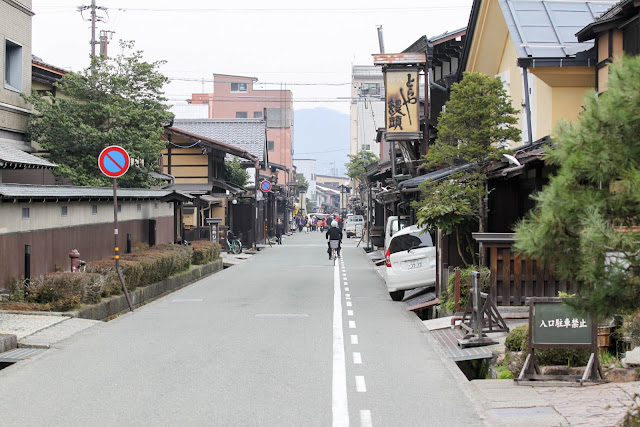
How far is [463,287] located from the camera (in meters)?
13.9

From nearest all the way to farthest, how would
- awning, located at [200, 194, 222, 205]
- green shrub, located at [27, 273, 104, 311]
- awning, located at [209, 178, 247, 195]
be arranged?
1. green shrub, located at [27, 273, 104, 311]
2. awning, located at [200, 194, 222, 205]
3. awning, located at [209, 178, 247, 195]

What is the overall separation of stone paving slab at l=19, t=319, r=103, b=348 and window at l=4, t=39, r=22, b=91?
11220mm

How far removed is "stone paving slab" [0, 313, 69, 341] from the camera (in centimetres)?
1132

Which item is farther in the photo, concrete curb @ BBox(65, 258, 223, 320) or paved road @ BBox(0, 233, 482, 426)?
concrete curb @ BBox(65, 258, 223, 320)

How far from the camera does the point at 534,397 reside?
301 inches

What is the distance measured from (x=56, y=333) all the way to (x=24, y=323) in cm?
84

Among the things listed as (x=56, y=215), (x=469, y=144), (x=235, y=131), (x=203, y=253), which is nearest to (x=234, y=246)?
(x=203, y=253)

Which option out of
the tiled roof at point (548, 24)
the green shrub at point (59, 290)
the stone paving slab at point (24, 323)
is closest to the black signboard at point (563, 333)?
the stone paving slab at point (24, 323)

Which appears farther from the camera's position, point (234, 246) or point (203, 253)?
point (234, 246)

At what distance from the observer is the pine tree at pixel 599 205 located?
14.7 feet

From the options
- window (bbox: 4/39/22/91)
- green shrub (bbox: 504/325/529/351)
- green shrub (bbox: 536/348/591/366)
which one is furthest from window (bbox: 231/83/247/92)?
green shrub (bbox: 536/348/591/366)

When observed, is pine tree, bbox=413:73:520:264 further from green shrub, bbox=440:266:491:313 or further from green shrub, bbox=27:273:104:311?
green shrub, bbox=27:273:104:311

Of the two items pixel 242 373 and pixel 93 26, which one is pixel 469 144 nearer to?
pixel 242 373

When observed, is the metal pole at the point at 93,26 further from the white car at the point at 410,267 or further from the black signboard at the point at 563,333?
the black signboard at the point at 563,333
